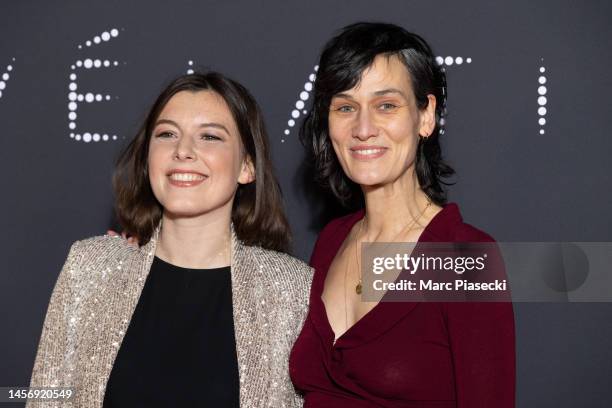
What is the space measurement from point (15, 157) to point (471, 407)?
6.04ft

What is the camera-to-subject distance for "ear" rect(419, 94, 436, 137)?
6.25ft

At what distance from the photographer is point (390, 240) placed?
1.91 metres

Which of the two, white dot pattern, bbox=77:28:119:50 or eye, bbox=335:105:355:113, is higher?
white dot pattern, bbox=77:28:119:50

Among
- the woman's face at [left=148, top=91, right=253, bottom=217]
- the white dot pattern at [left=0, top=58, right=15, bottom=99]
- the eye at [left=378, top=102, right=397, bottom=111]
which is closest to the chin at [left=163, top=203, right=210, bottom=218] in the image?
the woman's face at [left=148, top=91, right=253, bottom=217]

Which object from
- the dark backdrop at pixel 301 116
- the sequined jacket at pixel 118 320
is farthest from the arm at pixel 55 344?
the dark backdrop at pixel 301 116

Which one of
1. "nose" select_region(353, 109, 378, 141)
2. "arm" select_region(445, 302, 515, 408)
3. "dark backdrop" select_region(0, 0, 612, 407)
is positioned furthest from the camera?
"dark backdrop" select_region(0, 0, 612, 407)

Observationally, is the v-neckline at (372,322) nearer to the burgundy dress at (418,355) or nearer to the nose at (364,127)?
the burgundy dress at (418,355)

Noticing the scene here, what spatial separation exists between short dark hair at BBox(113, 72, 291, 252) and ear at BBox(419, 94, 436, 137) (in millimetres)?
444

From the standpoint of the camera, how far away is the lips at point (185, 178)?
5.92 feet

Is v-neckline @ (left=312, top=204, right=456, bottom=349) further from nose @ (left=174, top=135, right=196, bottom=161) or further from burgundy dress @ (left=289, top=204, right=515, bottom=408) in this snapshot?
nose @ (left=174, top=135, right=196, bottom=161)

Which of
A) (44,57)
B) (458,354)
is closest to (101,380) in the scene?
(458,354)

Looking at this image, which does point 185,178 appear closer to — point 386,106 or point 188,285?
point 188,285

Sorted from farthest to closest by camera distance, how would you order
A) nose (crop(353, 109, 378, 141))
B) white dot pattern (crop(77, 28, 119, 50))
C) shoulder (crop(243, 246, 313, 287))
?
white dot pattern (crop(77, 28, 119, 50)) < shoulder (crop(243, 246, 313, 287)) < nose (crop(353, 109, 378, 141))

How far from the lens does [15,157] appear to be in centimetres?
255
